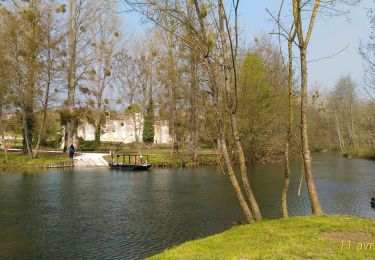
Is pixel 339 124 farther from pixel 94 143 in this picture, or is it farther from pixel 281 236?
pixel 281 236

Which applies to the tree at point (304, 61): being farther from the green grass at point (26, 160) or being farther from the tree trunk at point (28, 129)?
the tree trunk at point (28, 129)

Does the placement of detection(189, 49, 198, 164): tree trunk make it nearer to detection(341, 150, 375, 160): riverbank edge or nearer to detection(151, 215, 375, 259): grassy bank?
detection(341, 150, 375, 160): riverbank edge

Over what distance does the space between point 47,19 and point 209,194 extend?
944 inches

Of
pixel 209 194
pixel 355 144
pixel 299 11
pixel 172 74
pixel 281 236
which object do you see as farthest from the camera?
pixel 355 144

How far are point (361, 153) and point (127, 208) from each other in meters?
39.2

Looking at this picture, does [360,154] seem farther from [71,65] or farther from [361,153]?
[71,65]

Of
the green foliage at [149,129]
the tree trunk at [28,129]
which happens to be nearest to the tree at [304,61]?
the tree trunk at [28,129]

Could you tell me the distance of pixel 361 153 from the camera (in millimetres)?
48750

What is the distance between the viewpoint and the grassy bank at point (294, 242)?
665cm

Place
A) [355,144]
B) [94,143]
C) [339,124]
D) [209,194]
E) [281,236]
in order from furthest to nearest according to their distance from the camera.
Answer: [339,124], [355,144], [94,143], [209,194], [281,236]

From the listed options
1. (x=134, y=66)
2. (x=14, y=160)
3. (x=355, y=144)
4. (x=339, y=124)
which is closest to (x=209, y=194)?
(x=14, y=160)

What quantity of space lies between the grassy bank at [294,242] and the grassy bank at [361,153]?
1603 inches

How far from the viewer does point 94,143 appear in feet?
164

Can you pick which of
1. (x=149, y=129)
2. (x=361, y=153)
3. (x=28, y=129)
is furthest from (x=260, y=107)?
(x=149, y=129)
